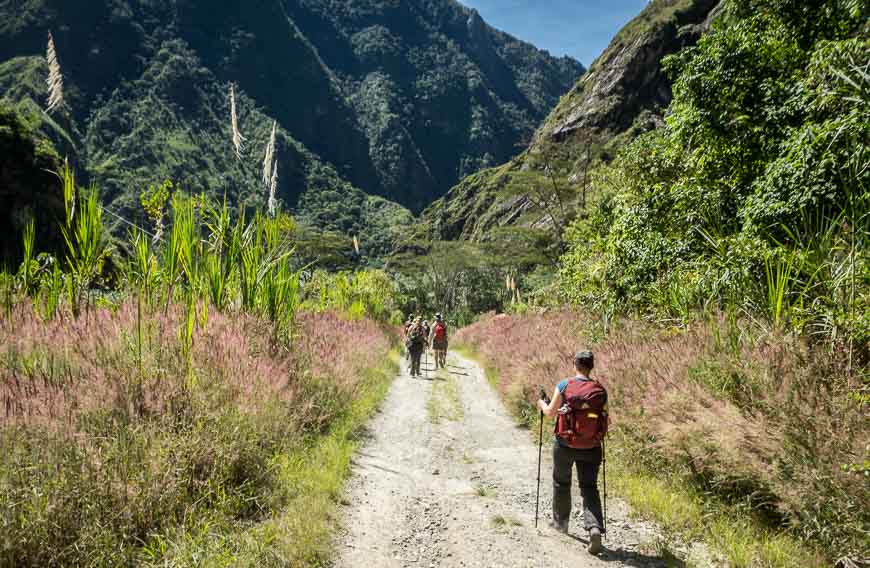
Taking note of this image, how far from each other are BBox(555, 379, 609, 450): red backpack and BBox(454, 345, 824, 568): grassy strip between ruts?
111cm

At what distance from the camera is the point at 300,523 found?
3795 mm

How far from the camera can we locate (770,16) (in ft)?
25.0

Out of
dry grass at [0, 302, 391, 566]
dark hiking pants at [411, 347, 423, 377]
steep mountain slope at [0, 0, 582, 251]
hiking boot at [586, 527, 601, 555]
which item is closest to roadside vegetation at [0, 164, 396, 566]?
dry grass at [0, 302, 391, 566]

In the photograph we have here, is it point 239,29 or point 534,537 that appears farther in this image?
point 239,29

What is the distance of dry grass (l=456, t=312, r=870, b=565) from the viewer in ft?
11.0

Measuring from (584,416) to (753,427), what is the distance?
54.4 inches

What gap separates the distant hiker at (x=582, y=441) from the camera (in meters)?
4.18

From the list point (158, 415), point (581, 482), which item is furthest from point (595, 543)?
point (158, 415)

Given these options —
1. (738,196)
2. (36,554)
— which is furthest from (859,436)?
(36,554)

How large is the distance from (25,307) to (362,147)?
17691cm

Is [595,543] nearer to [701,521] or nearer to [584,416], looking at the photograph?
[584,416]

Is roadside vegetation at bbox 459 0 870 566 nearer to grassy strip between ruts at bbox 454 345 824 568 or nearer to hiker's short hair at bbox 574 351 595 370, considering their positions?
grassy strip between ruts at bbox 454 345 824 568

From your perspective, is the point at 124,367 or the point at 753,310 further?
the point at 753,310

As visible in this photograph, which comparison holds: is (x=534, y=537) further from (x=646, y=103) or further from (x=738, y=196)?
(x=646, y=103)
